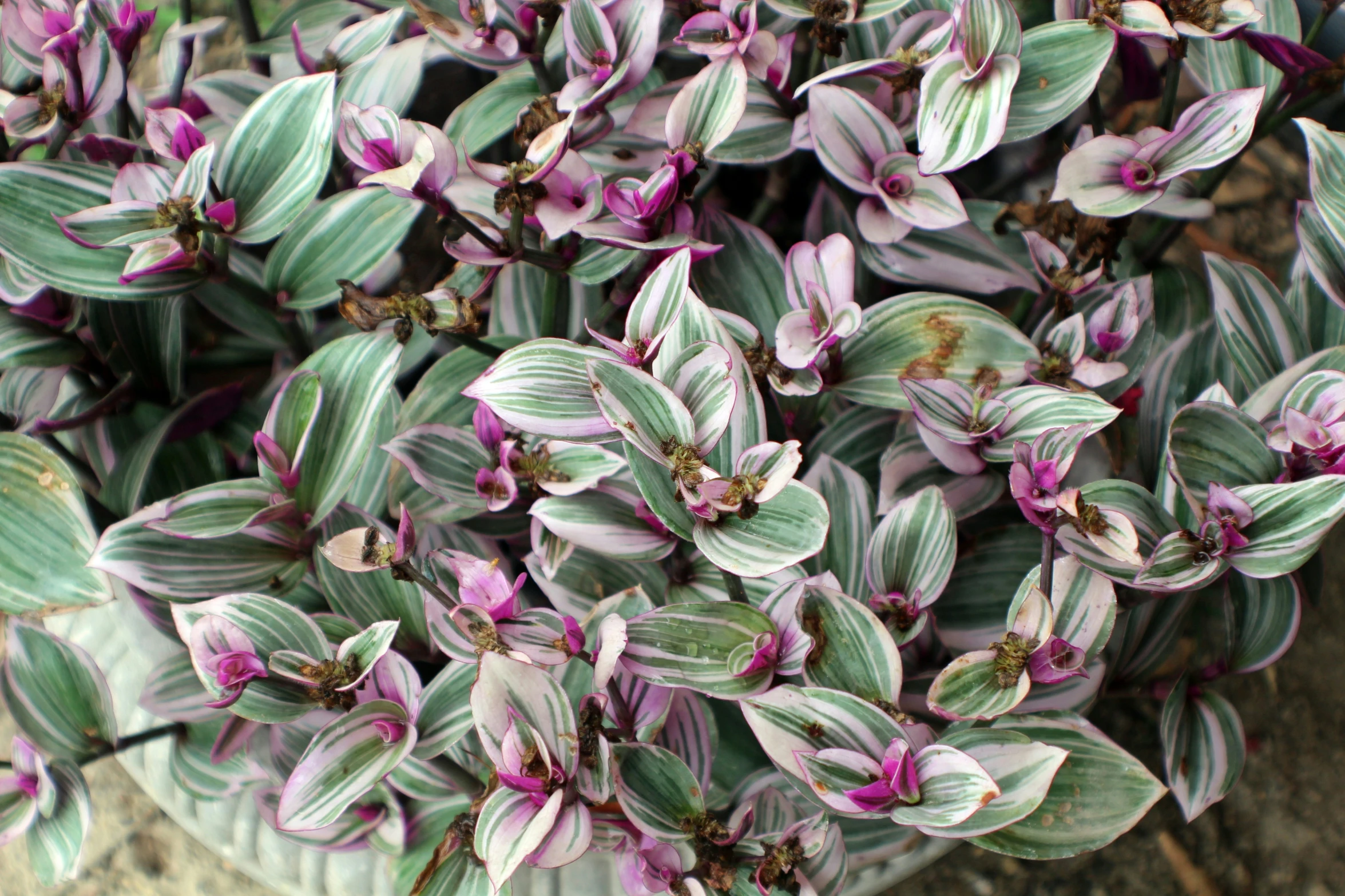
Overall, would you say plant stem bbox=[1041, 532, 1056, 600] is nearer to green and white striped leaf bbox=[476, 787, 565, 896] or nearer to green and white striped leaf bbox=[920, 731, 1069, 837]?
green and white striped leaf bbox=[920, 731, 1069, 837]

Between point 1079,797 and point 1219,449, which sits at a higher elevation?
point 1219,449

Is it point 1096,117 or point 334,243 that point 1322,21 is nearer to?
point 1096,117

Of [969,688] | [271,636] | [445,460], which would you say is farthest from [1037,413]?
[271,636]

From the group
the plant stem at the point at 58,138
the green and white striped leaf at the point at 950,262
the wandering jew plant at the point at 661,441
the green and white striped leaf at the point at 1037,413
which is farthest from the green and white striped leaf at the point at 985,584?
the plant stem at the point at 58,138

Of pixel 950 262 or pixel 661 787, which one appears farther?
pixel 950 262

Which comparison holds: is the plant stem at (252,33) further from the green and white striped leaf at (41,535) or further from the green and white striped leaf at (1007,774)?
the green and white striped leaf at (1007,774)

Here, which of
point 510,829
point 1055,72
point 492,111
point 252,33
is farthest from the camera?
point 252,33

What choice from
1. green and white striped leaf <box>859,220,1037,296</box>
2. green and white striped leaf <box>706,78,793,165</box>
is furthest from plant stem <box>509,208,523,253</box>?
green and white striped leaf <box>859,220,1037,296</box>
